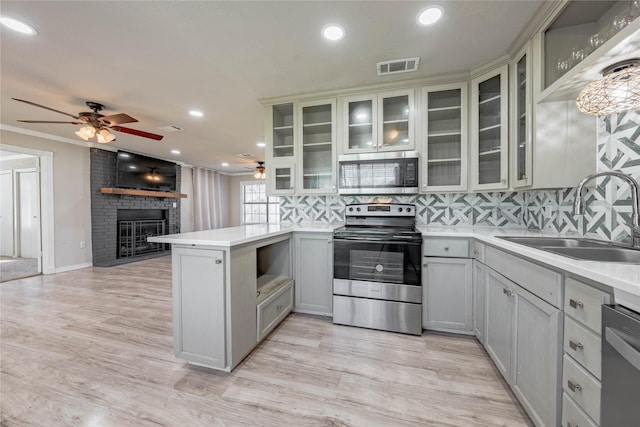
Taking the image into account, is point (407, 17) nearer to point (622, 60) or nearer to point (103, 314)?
point (622, 60)

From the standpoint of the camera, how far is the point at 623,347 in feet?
2.43

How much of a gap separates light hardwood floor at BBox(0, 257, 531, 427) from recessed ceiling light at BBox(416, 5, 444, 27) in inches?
95.6

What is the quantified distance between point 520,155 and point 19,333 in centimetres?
465

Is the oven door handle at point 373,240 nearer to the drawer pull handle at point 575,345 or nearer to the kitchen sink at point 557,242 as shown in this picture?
the kitchen sink at point 557,242

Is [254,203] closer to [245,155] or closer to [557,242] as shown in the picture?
[245,155]

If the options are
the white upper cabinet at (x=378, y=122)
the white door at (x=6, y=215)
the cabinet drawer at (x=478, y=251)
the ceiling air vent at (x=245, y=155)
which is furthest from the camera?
the ceiling air vent at (x=245, y=155)

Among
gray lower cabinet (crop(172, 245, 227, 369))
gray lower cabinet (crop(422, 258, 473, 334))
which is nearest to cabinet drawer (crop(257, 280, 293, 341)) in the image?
gray lower cabinet (crop(172, 245, 227, 369))

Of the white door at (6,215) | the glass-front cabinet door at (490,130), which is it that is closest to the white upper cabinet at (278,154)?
the glass-front cabinet door at (490,130)

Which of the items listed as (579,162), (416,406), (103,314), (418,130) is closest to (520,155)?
(579,162)

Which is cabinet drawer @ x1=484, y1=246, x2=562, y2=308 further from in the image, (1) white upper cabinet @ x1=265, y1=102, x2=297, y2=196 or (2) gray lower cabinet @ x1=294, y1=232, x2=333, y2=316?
(1) white upper cabinet @ x1=265, y1=102, x2=297, y2=196

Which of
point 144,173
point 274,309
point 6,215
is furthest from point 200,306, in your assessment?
point 6,215

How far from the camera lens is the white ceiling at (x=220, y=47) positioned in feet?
5.32

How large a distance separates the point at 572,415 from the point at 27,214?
29.6ft

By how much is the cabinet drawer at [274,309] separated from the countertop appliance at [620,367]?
1.86 meters
